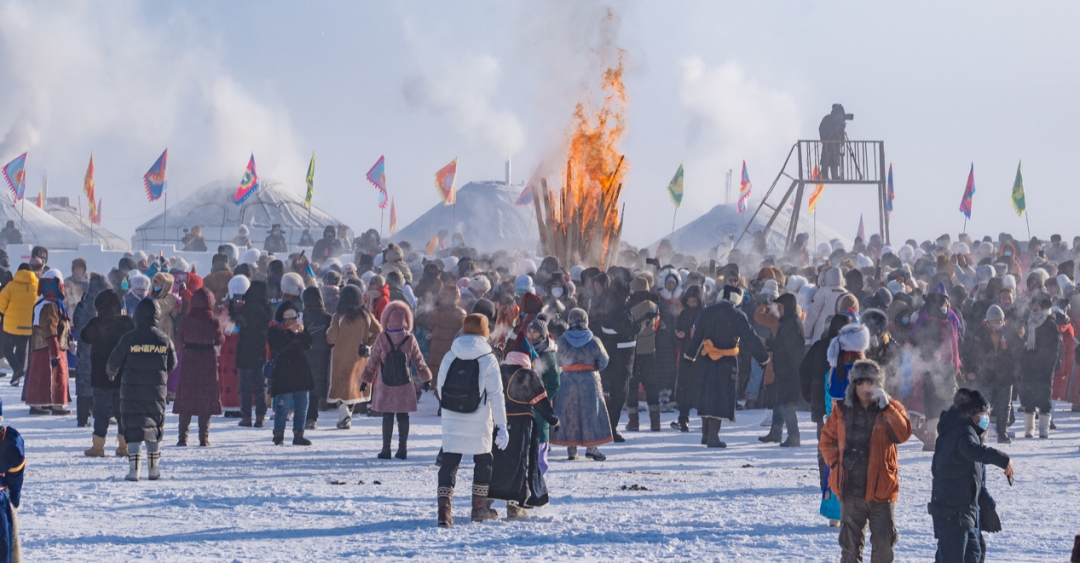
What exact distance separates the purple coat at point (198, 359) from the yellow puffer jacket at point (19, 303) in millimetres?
4960

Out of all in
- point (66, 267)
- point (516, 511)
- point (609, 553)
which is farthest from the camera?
point (66, 267)

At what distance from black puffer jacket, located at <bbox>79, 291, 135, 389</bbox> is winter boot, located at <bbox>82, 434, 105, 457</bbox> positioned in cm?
49

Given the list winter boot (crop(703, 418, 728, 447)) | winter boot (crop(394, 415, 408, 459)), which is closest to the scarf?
winter boot (crop(703, 418, 728, 447))

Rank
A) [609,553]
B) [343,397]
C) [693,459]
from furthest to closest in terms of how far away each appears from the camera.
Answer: [343,397] → [693,459] → [609,553]

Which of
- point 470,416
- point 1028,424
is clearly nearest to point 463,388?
point 470,416

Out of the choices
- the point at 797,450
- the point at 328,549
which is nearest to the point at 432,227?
the point at 797,450

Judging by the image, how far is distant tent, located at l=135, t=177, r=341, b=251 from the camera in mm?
56062

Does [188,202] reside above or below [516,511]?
above

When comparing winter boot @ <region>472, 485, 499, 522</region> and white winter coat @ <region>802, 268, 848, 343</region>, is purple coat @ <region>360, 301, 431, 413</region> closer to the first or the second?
winter boot @ <region>472, 485, 499, 522</region>

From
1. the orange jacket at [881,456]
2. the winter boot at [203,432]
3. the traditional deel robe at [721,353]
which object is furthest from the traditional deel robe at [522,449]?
the winter boot at [203,432]

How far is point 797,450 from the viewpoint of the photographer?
12.6 meters

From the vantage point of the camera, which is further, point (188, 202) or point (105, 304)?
point (188, 202)

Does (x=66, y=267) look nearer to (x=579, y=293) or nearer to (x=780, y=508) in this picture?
(x=579, y=293)

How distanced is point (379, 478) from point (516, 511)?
6.53 feet
